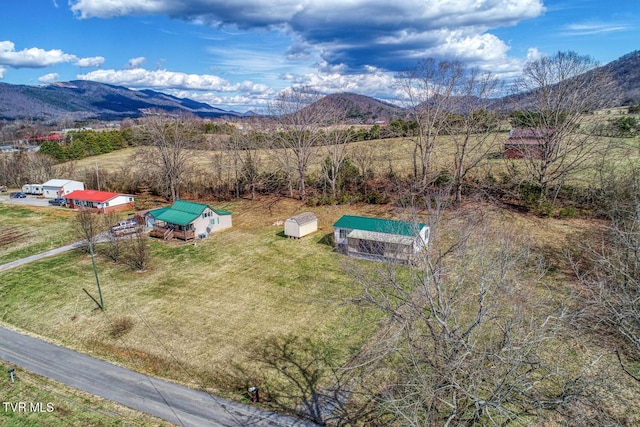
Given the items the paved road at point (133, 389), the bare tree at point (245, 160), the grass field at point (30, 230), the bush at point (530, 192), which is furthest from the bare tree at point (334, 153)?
the paved road at point (133, 389)

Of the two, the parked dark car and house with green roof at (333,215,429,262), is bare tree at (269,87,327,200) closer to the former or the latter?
house with green roof at (333,215,429,262)

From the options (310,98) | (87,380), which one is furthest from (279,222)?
(87,380)

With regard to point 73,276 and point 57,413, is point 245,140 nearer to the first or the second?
point 73,276

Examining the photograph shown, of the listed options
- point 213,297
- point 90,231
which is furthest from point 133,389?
point 90,231

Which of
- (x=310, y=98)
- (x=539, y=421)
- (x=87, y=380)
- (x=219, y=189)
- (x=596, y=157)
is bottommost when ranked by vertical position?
(x=87, y=380)

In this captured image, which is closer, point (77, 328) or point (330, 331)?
point (330, 331)

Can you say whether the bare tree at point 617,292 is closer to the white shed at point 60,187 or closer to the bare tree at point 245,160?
the bare tree at point 245,160
